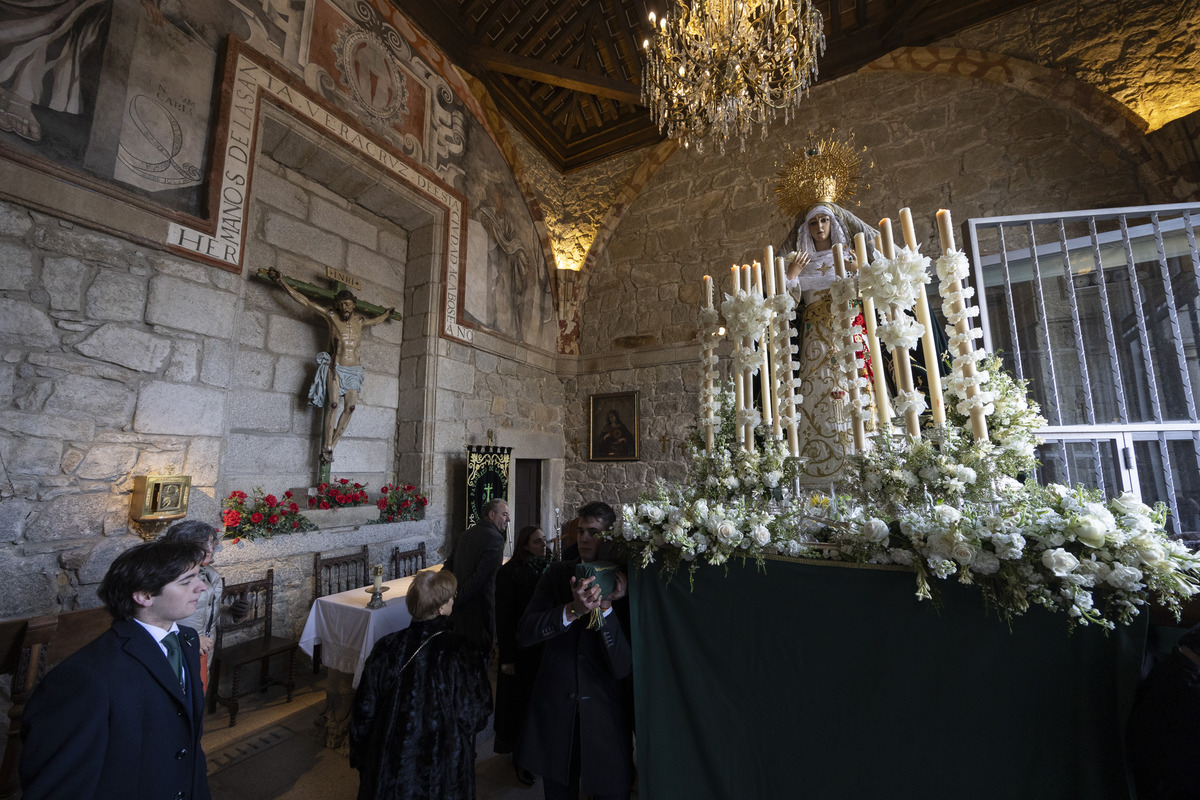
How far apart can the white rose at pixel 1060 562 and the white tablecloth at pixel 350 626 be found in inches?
128

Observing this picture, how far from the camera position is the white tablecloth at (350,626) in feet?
11.1

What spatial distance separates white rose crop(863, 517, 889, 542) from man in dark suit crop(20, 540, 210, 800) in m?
2.26

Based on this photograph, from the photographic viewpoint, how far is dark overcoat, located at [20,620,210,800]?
1.35 metres

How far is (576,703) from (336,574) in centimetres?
414

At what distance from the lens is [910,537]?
4.91ft

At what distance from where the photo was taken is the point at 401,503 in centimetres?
602

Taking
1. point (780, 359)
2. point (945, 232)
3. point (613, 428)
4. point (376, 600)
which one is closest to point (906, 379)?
point (945, 232)

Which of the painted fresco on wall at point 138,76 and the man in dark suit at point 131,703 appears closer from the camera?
the man in dark suit at point 131,703

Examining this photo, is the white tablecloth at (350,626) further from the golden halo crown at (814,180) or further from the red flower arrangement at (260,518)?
the golden halo crown at (814,180)

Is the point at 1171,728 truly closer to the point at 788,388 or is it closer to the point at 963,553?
the point at 963,553

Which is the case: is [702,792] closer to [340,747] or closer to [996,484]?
[996,484]

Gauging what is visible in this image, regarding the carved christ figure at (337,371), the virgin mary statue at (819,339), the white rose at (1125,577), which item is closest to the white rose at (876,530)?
the white rose at (1125,577)

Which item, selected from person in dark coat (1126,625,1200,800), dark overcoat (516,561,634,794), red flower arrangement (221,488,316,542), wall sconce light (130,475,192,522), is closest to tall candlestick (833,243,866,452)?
person in dark coat (1126,625,1200,800)

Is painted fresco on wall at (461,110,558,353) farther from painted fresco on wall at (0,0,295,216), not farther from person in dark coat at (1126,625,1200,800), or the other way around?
person in dark coat at (1126,625,1200,800)
